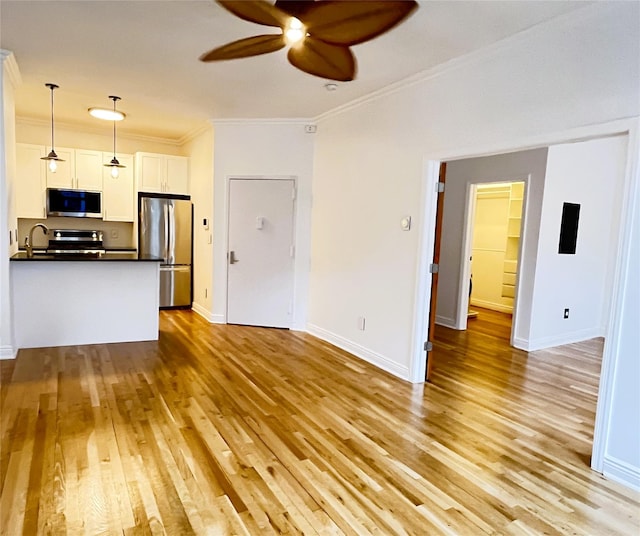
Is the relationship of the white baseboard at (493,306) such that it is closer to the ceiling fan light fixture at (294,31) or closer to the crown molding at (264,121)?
the crown molding at (264,121)

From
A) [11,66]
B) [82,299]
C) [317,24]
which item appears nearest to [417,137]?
[317,24]

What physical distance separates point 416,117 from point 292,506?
3.02 m

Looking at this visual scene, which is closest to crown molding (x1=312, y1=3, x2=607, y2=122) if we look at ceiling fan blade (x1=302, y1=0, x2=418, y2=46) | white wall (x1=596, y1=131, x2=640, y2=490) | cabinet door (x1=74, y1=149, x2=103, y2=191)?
white wall (x1=596, y1=131, x2=640, y2=490)

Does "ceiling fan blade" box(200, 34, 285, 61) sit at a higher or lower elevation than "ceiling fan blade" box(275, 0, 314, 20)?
lower

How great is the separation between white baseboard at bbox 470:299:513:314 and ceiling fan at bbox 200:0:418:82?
19.0ft

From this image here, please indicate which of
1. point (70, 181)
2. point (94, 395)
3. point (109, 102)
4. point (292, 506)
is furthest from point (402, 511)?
point (70, 181)

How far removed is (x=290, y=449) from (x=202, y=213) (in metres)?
4.16

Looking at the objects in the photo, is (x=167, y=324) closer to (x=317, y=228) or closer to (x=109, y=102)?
(x=317, y=228)

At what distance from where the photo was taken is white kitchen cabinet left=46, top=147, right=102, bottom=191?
230 inches

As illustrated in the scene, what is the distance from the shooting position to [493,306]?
24.3 ft

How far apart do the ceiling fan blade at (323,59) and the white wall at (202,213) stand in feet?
9.81

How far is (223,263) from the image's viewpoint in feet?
17.8

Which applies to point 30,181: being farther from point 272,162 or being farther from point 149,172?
point 272,162

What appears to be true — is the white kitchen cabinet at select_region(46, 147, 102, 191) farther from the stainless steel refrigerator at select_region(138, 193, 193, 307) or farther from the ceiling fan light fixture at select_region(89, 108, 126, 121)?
the ceiling fan light fixture at select_region(89, 108, 126, 121)
